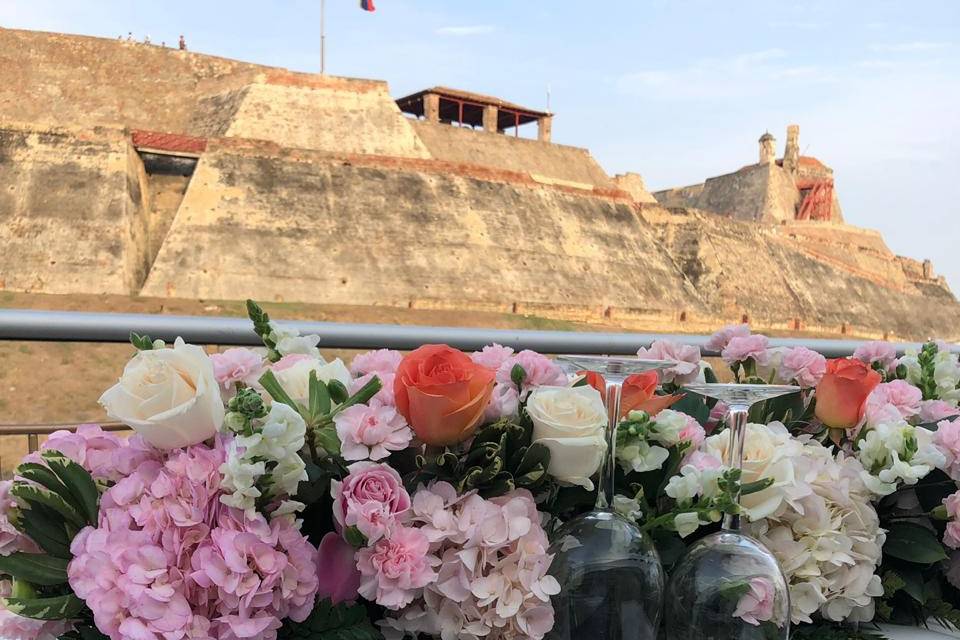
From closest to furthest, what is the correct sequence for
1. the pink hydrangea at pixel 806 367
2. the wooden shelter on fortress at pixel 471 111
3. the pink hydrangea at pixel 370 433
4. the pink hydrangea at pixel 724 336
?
the pink hydrangea at pixel 370 433, the pink hydrangea at pixel 806 367, the pink hydrangea at pixel 724 336, the wooden shelter on fortress at pixel 471 111

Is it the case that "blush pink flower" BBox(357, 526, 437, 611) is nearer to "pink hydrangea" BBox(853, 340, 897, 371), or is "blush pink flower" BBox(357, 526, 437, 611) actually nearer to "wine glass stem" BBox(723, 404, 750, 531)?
"wine glass stem" BBox(723, 404, 750, 531)

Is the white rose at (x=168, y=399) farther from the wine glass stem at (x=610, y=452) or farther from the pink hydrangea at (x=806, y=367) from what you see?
the pink hydrangea at (x=806, y=367)

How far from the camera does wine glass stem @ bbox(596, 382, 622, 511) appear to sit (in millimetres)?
A: 1278

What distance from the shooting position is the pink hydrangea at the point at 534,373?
1.38m

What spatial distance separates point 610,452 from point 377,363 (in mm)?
439

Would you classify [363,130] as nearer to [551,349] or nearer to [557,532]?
[551,349]

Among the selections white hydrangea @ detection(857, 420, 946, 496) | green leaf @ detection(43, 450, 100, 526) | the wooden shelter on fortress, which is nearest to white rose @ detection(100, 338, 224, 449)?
green leaf @ detection(43, 450, 100, 526)

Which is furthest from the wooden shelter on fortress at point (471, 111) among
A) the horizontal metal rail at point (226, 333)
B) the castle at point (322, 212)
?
the horizontal metal rail at point (226, 333)

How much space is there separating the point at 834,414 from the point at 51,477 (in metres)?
1.46

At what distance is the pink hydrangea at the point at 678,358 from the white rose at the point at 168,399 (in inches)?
36.6

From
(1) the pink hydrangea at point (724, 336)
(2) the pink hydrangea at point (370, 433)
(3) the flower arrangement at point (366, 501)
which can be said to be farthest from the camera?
(1) the pink hydrangea at point (724, 336)

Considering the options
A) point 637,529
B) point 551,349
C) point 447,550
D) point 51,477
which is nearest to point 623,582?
point 637,529

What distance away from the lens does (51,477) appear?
1.13m

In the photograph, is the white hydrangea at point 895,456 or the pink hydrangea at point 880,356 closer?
the white hydrangea at point 895,456
